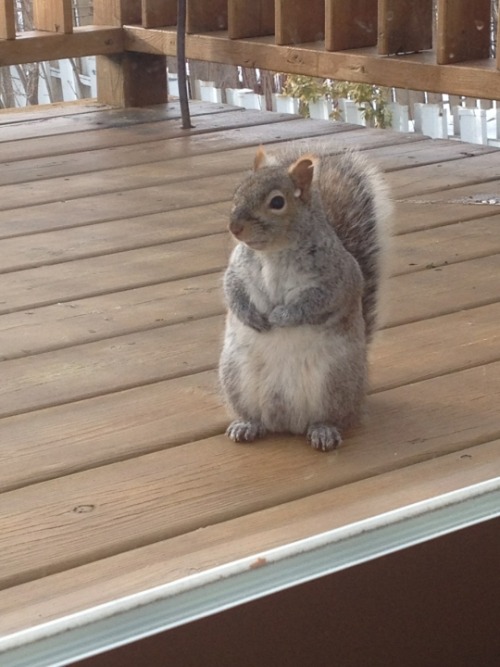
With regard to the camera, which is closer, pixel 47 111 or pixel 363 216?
pixel 363 216

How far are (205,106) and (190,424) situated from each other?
7.43ft

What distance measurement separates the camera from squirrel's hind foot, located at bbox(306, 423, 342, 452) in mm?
1530

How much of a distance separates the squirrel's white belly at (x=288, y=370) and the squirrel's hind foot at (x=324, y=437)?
13mm

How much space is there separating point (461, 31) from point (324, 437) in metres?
1.57

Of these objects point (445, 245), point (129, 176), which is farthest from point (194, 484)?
point (129, 176)

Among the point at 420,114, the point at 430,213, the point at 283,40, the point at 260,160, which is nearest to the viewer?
the point at 260,160

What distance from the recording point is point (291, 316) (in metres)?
1.47

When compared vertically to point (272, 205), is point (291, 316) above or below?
below

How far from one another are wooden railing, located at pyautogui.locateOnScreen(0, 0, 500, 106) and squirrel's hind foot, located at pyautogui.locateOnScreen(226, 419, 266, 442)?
1379 millimetres

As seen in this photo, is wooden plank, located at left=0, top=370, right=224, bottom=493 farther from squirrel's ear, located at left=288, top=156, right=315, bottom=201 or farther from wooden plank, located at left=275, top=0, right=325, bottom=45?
wooden plank, located at left=275, top=0, right=325, bottom=45

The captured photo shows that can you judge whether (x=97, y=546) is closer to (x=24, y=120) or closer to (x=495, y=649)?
(x=495, y=649)

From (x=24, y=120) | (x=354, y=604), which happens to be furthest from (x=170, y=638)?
(x=24, y=120)

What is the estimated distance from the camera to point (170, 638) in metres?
0.95

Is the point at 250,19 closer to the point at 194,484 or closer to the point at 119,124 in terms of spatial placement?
the point at 119,124
